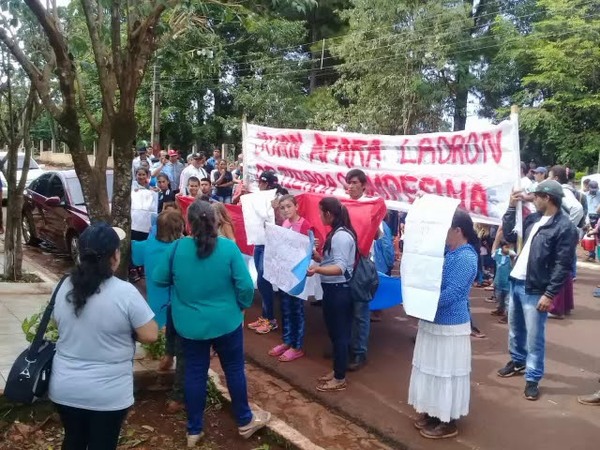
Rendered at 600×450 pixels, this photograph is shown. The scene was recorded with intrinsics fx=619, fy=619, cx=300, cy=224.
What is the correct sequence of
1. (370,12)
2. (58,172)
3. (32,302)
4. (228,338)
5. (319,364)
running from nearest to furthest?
(228,338) → (319,364) → (32,302) → (58,172) → (370,12)

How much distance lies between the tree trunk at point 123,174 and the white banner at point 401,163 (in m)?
2.72

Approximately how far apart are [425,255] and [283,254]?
1803 mm

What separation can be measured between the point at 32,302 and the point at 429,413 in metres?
5.29

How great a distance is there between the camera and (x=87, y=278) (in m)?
2.87

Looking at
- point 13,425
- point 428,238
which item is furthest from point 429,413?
point 13,425

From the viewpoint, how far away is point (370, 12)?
2164 centimetres

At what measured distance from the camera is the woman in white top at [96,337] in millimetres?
2883

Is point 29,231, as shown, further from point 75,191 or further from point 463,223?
point 463,223

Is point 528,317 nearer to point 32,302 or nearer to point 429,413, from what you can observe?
point 429,413

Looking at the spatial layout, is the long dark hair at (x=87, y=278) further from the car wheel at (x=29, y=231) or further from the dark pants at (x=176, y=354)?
the car wheel at (x=29, y=231)

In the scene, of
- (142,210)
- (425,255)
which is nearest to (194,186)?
(142,210)

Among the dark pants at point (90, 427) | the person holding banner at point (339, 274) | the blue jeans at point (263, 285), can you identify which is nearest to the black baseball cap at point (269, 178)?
the blue jeans at point (263, 285)

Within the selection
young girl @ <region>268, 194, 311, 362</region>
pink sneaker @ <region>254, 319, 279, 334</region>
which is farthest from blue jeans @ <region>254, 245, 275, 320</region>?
young girl @ <region>268, 194, 311, 362</region>

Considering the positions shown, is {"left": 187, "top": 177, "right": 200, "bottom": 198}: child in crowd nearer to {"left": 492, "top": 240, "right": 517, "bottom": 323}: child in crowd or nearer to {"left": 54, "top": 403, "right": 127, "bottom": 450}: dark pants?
{"left": 492, "top": 240, "right": 517, "bottom": 323}: child in crowd
